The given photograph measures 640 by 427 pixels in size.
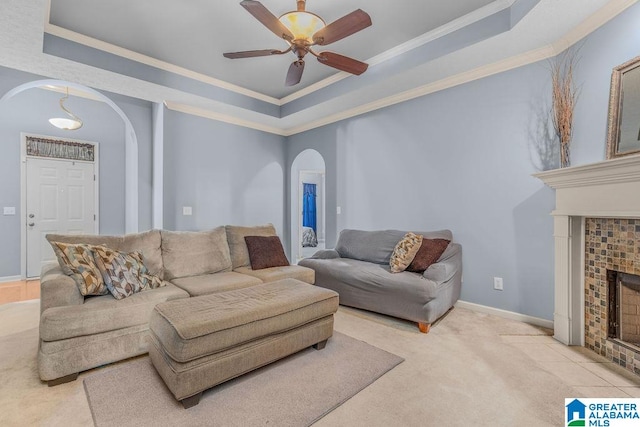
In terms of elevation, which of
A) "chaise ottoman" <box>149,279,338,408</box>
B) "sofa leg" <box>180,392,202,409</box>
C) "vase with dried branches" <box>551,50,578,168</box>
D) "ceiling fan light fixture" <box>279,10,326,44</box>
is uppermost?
"ceiling fan light fixture" <box>279,10,326,44</box>

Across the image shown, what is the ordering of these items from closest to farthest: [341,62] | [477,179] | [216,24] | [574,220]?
[574,220]
[341,62]
[216,24]
[477,179]

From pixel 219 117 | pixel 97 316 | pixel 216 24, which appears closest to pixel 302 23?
pixel 216 24

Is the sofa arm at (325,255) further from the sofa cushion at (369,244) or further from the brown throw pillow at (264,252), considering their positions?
the brown throw pillow at (264,252)

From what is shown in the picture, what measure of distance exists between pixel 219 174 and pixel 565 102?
424 cm

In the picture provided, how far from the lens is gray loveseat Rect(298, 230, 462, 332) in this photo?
2.65m

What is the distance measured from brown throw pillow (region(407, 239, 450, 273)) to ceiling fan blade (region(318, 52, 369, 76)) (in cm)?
186

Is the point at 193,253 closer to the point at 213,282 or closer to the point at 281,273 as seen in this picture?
the point at 213,282

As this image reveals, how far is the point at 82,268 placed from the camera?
2.18m

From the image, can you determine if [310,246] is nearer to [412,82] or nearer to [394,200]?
[394,200]

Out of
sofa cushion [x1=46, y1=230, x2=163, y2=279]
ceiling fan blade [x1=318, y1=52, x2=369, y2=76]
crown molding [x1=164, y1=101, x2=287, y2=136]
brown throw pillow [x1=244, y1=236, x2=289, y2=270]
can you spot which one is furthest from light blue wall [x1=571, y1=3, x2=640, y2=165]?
crown molding [x1=164, y1=101, x2=287, y2=136]

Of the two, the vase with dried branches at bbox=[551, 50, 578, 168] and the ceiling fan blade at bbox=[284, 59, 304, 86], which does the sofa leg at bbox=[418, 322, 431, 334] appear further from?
the ceiling fan blade at bbox=[284, 59, 304, 86]

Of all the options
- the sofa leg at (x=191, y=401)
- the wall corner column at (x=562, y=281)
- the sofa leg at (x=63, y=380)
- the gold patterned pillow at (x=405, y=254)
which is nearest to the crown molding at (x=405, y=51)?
the wall corner column at (x=562, y=281)

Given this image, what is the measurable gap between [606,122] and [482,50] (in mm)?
1170

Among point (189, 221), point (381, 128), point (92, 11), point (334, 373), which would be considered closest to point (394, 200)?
point (381, 128)
